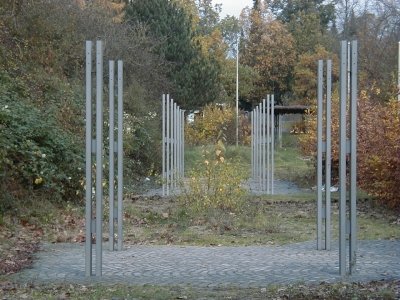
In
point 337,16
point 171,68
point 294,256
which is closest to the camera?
point 294,256

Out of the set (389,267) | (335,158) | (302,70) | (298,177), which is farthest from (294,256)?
(302,70)

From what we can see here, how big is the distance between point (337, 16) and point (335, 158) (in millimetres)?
46651

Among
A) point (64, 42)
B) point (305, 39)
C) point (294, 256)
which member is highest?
point (305, 39)

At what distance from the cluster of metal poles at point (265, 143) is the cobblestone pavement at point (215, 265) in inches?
387

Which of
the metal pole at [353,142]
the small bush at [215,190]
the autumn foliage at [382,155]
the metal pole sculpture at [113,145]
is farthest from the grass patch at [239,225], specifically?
the metal pole at [353,142]

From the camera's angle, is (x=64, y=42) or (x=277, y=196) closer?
(x=277, y=196)

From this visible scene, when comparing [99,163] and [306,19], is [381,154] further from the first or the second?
[306,19]

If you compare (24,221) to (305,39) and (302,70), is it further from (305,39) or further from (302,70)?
(305,39)

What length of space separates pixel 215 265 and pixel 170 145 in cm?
1226

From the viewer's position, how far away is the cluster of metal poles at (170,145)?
20875 millimetres

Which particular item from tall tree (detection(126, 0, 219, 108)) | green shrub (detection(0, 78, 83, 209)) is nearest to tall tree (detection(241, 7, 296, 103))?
tall tree (detection(126, 0, 219, 108))

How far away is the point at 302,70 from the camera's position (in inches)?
2222

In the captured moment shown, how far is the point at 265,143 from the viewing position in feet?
73.7

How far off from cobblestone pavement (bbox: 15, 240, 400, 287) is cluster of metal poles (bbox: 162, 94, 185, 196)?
8.43 meters
